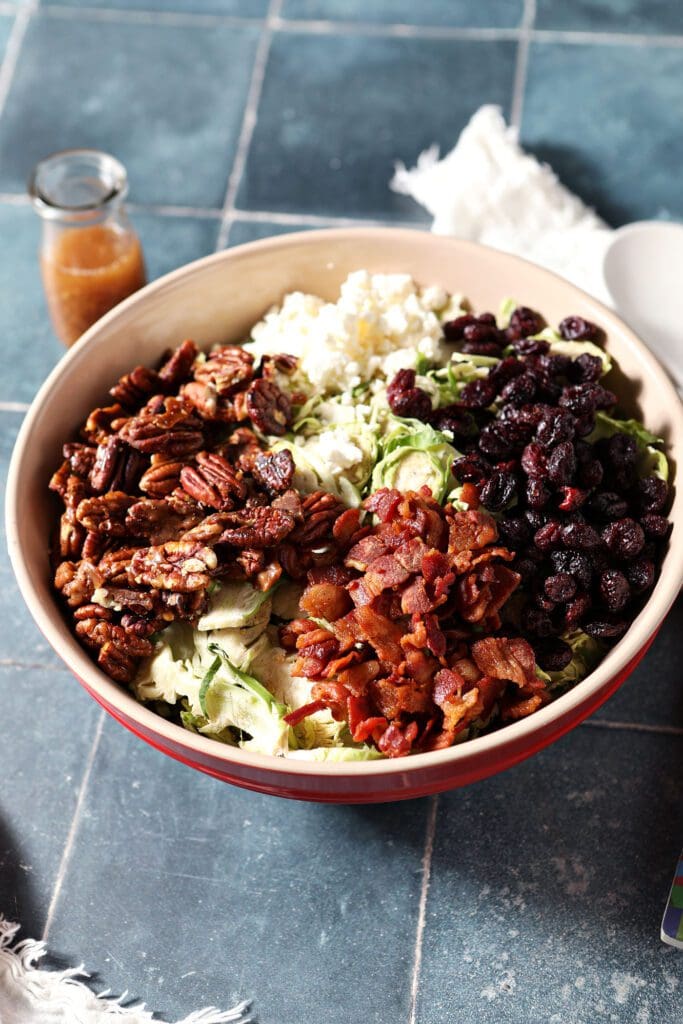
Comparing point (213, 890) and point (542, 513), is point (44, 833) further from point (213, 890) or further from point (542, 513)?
point (542, 513)

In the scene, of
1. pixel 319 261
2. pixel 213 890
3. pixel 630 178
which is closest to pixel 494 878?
pixel 213 890

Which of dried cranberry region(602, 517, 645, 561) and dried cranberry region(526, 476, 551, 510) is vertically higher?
dried cranberry region(526, 476, 551, 510)

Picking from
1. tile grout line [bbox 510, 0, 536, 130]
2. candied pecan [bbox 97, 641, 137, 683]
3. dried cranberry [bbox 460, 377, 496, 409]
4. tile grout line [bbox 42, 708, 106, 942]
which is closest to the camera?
candied pecan [bbox 97, 641, 137, 683]

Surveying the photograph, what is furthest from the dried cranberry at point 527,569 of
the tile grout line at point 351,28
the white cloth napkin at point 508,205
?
the tile grout line at point 351,28

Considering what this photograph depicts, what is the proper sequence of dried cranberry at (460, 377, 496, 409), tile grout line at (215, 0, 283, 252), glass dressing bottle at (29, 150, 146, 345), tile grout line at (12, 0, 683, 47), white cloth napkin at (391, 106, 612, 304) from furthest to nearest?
tile grout line at (12, 0, 683, 47) → tile grout line at (215, 0, 283, 252) → white cloth napkin at (391, 106, 612, 304) → glass dressing bottle at (29, 150, 146, 345) → dried cranberry at (460, 377, 496, 409)

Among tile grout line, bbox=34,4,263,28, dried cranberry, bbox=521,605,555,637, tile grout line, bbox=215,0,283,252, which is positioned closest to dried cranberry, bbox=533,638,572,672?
dried cranberry, bbox=521,605,555,637

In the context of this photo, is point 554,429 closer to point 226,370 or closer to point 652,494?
point 652,494

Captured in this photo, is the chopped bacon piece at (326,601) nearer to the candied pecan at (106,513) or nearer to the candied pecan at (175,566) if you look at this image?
the candied pecan at (175,566)

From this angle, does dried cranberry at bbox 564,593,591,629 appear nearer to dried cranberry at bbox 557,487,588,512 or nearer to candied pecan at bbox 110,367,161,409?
dried cranberry at bbox 557,487,588,512
